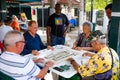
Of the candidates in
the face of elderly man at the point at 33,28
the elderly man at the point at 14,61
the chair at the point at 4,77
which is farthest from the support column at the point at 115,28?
the chair at the point at 4,77

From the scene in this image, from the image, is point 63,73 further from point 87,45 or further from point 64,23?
point 64,23

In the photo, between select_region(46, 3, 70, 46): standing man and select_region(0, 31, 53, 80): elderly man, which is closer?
select_region(0, 31, 53, 80): elderly man

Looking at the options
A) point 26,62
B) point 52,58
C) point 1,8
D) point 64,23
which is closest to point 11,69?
point 26,62

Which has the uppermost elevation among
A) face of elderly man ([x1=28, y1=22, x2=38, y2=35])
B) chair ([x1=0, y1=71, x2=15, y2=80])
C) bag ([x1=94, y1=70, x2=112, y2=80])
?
face of elderly man ([x1=28, y1=22, x2=38, y2=35])

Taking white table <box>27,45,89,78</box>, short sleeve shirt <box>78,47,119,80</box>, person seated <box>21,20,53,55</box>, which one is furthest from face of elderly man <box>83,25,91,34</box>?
short sleeve shirt <box>78,47,119,80</box>

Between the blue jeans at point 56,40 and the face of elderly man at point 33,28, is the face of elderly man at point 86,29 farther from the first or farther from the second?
the blue jeans at point 56,40

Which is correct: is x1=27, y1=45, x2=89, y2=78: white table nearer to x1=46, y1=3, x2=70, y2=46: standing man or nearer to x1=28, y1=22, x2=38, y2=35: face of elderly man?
x1=28, y1=22, x2=38, y2=35: face of elderly man

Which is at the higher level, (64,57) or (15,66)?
(15,66)

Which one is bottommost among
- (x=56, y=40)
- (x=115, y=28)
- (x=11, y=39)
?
(x=56, y=40)

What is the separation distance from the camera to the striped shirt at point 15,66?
246 centimetres

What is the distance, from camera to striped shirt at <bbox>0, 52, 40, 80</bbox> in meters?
2.46

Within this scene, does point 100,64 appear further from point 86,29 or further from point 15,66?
point 86,29

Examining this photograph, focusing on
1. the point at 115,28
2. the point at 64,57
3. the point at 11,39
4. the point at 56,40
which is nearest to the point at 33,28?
the point at 64,57

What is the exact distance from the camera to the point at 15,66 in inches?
96.7
